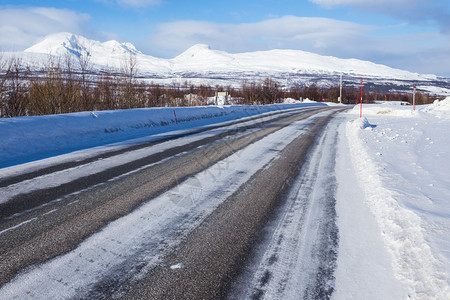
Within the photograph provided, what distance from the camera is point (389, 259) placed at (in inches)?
108

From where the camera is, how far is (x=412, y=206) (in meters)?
3.67

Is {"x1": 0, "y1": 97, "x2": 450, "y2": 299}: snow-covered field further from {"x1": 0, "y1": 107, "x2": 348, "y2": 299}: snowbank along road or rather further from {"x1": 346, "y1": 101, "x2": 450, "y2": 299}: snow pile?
{"x1": 0, "y1": 107, "x2": 348, "y2": 299}: snowbank along road

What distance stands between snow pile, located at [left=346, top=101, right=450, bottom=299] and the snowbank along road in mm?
588

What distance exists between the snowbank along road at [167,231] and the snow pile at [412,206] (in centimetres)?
59

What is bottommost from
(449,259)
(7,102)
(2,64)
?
(449,259)

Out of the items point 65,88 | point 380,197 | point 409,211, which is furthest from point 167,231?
point 65,88

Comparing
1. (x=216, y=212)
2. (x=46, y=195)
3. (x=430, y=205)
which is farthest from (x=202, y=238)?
(x=430, y=205)

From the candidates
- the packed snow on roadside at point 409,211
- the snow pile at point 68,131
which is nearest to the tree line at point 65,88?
the snow pile at point 68,131

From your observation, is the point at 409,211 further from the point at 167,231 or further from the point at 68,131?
the point at 68,131

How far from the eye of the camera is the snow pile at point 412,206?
2.40 meters

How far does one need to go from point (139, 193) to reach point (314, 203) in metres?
2.56

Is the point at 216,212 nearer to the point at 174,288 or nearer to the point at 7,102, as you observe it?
the point at 174,288

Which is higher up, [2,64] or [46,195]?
[2,64]

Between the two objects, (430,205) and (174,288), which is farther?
(430,205)
